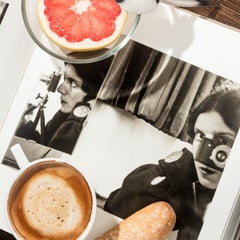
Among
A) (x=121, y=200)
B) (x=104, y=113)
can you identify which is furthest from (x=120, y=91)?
(x=121, y=200)

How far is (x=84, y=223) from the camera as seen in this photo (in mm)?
692

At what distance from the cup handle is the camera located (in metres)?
0.23

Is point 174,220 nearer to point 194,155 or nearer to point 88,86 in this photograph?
point 194,155

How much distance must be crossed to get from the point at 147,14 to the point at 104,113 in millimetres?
148

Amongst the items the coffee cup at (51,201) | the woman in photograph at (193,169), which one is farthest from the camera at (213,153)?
the coffee cup at (51,201)

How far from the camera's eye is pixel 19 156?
699 millimetres

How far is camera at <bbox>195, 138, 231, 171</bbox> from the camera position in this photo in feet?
2.35

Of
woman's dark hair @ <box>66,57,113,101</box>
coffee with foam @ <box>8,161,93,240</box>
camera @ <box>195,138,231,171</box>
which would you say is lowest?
coffee with foam @ <box>8,161,93,240</box>

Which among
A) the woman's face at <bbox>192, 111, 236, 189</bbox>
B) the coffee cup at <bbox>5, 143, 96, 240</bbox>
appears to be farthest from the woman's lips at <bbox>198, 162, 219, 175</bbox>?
the coffee cup at <bbox>5, 143, 96, 240</bbox>

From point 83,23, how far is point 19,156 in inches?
7.6

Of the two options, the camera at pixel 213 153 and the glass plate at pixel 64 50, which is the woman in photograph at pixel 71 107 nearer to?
the glass plate at pixel 64 50

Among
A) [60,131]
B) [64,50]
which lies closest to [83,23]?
Answer: [64,50]

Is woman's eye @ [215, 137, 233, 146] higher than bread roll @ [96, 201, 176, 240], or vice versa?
woman's eye @ [215, 137, 233, 146]

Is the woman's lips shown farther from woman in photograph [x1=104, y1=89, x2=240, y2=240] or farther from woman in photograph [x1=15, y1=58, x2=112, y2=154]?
woman in photograph [x1=15, y1=58, x2=112, y2=154]
